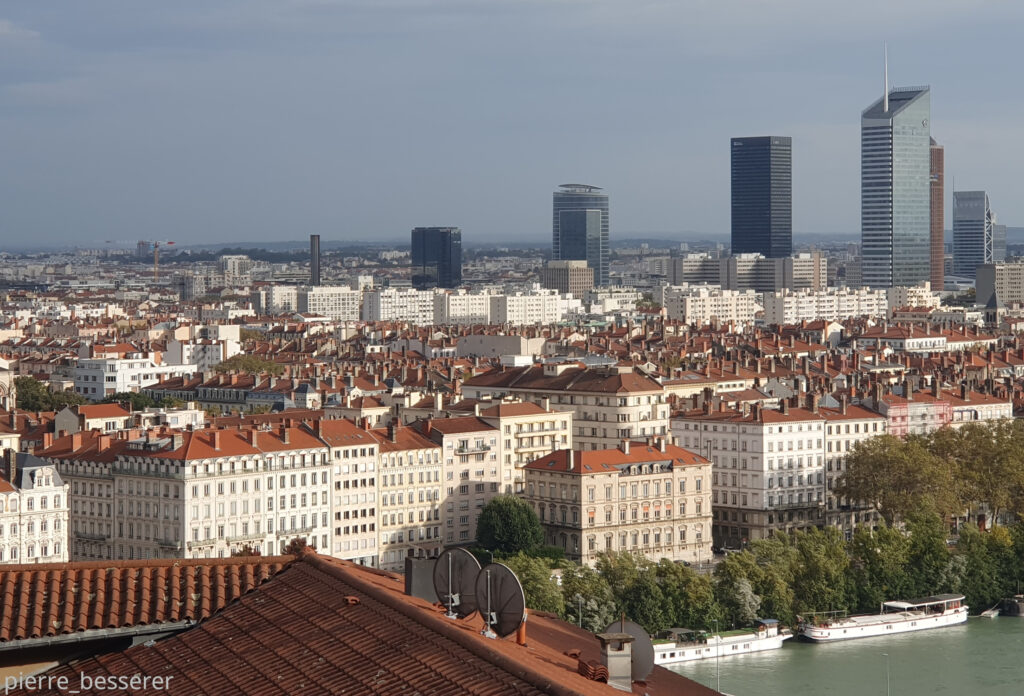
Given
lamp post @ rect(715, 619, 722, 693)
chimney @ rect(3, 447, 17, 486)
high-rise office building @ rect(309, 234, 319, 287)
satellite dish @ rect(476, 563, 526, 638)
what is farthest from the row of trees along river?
high-rise office building @ rect(309, 234, 319, 287)

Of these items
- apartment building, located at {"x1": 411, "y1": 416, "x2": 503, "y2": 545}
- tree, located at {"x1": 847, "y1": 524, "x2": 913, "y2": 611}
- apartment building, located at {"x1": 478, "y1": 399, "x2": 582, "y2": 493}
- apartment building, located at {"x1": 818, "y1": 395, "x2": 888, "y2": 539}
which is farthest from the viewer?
apartment building, located at {"x1": 818, "y1": 395, "x2": 888, "y2": 539}

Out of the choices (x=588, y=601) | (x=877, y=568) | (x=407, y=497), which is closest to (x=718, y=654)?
(x=588, y=601)

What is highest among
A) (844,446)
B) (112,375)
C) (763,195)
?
(763,195)

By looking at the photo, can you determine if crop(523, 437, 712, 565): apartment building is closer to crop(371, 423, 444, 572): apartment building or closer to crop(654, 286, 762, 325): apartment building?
crop(371, 423, 444, 572): apartment building

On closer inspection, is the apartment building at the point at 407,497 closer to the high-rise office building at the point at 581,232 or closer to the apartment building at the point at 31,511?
the apartment building at the point at 31,511

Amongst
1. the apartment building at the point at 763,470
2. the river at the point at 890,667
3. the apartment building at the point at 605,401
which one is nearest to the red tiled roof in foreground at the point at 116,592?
the river at the point at 890,667

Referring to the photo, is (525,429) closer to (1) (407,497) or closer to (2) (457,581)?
(1) (407,497)
